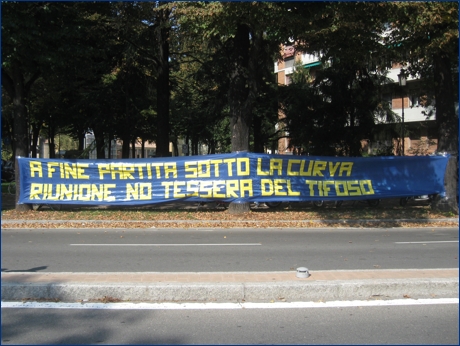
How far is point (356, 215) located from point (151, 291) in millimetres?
11331

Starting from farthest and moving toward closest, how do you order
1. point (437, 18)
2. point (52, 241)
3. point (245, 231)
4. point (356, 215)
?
point (356, 215), point (245, 231), point (437, 18), point (52, 241)

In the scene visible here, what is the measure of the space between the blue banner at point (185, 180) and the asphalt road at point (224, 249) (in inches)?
113

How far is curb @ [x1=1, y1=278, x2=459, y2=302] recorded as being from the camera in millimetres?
6027

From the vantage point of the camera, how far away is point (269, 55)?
1894cm

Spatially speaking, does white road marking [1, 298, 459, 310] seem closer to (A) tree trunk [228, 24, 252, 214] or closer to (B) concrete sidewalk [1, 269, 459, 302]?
(B) concrete sidewalk [1, 269, 459, 302]

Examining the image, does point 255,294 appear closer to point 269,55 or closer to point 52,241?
point 52,241

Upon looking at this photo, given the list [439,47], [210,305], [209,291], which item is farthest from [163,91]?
[210,305]

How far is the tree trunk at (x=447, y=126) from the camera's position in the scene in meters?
16.9

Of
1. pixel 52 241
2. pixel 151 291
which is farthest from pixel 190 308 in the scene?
pixel 52 241

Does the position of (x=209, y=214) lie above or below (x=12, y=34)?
below

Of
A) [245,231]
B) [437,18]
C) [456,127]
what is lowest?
[245,231]

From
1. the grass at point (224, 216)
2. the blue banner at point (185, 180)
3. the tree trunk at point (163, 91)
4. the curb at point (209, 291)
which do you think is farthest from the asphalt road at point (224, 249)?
the tree trunk at point (163, 91)

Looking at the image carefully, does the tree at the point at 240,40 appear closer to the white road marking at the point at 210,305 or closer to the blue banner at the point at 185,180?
the blue banner at the point at 185,180

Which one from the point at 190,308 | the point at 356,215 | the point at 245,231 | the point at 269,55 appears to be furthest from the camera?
the point at 269,55
